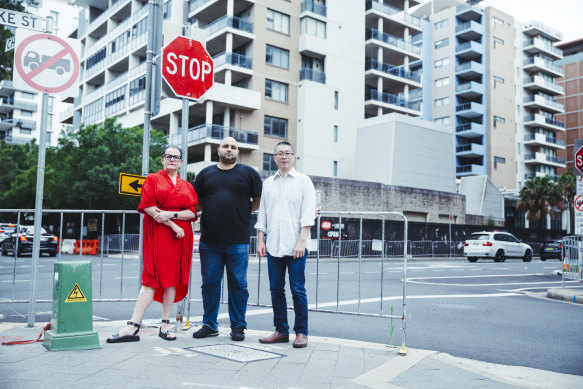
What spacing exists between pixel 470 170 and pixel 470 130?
4.67 meters

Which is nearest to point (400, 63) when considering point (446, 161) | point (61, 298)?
point (446, 161)

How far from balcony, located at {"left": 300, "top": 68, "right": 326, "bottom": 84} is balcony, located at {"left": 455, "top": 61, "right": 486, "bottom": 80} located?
24.9m

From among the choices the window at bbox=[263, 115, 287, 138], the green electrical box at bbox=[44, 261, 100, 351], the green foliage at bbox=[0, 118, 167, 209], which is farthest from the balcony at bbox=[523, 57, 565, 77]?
the green electrical box at bbox=[44, 261, 100, 351]

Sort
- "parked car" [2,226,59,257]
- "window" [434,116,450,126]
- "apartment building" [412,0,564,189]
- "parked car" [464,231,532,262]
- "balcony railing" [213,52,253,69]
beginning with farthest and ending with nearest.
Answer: "window" [434,116,450,126], "apartment building" [412,0,564,189], "balcony railing" [213,52,253,69], "parked car" [464,231,532,262], "parked car" [2,226,59,257]

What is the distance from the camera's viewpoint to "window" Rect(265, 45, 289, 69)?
39781 millimetres

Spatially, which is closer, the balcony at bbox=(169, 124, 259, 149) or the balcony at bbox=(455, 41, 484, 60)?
the balcony at bbox=(169, 124, 259, 149)

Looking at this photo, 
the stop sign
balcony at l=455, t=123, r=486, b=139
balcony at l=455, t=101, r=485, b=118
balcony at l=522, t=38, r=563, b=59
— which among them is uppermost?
balcony at l=522, t=38, r=563, b=59

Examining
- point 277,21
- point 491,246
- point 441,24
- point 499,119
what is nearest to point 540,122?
point 499,119

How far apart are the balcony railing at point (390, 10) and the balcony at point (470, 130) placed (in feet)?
48.6

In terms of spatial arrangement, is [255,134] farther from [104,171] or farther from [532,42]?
[532,42]

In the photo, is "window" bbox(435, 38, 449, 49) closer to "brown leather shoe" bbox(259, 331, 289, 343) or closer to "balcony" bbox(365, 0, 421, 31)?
"balcony" bbox(365, 0, 421, 31)

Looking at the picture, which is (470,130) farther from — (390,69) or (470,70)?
(390,69)

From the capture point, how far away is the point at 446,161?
4619 cm

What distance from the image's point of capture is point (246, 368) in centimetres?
439
